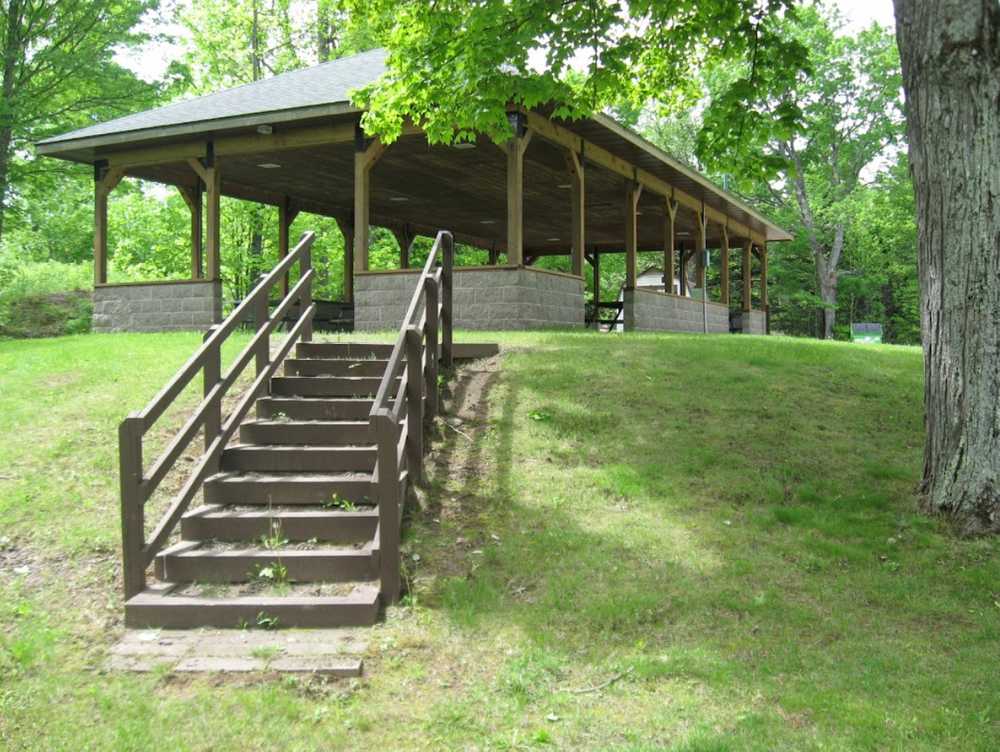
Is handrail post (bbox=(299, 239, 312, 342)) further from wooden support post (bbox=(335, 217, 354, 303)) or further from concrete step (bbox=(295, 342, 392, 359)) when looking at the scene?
wooden support post (bbox=(335, 217, 354, 303))

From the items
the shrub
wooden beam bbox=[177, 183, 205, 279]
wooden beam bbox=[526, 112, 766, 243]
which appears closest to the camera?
wooden beam bbox=[526, 112, 766, 243]

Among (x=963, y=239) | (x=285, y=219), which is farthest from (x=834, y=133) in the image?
(x=963, y=239)

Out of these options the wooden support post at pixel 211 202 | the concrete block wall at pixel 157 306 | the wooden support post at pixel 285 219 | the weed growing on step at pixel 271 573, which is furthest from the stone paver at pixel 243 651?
the wooden support post at pixel 285 219

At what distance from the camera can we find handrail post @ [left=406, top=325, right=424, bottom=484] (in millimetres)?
6301

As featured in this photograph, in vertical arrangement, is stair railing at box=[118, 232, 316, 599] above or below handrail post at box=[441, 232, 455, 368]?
below

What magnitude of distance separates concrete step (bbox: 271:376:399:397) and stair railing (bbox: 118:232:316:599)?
171mm

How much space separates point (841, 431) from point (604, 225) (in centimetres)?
1812

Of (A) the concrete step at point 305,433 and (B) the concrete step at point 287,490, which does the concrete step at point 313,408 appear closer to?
(A) the concrete step at point 305,433

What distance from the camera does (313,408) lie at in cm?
695

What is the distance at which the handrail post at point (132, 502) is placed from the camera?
15.9 feet

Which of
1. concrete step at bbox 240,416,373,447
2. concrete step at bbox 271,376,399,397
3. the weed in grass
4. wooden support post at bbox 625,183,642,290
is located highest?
wooden support post at bbox 625,183,642,290

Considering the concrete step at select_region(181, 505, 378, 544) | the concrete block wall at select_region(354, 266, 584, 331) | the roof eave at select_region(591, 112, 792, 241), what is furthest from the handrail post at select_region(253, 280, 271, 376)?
the roof eave at select_region(591, 112, 792, 241)

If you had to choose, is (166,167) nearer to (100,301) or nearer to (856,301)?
(100,301)

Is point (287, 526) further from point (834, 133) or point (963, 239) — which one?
point (834, 133)
